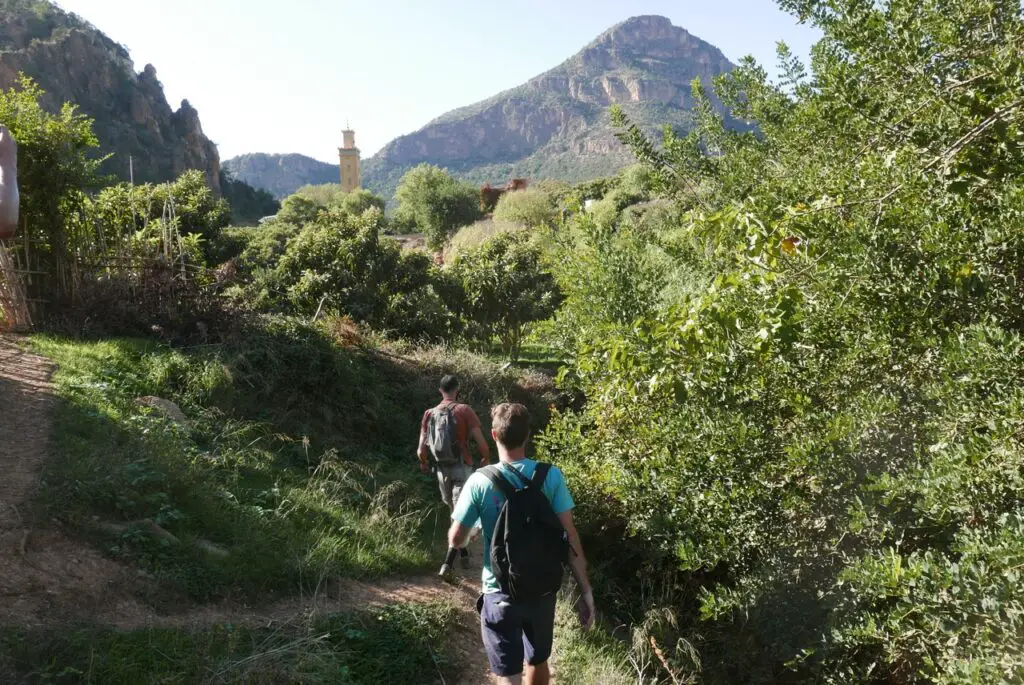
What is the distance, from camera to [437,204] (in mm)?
45281

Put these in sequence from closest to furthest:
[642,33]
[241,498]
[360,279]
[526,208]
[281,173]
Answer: [241,498], [360,279], [526,208], [642,33], [281,173]

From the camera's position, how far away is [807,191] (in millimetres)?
5113

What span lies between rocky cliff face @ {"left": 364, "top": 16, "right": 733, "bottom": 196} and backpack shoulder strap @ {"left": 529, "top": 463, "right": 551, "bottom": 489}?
87.4 m

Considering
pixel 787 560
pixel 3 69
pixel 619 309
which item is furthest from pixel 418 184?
pixel 787 560

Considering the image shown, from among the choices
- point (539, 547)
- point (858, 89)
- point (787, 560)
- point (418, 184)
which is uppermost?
point (418, 184)

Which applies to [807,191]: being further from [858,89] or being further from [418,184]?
[418,184]

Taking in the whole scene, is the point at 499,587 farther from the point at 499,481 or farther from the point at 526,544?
the point at 499,481

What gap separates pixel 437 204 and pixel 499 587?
141 ft

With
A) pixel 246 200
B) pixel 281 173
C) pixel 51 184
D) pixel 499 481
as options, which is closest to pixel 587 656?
pixel 499 481

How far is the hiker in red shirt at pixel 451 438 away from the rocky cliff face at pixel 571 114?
84.7 metres

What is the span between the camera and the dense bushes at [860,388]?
343 cm

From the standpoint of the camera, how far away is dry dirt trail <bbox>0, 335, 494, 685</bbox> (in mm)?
4246

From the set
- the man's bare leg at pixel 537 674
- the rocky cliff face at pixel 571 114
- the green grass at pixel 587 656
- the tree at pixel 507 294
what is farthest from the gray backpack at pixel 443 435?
the rocky cliff face at pixel 571 114

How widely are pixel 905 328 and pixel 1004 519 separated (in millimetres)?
1295
